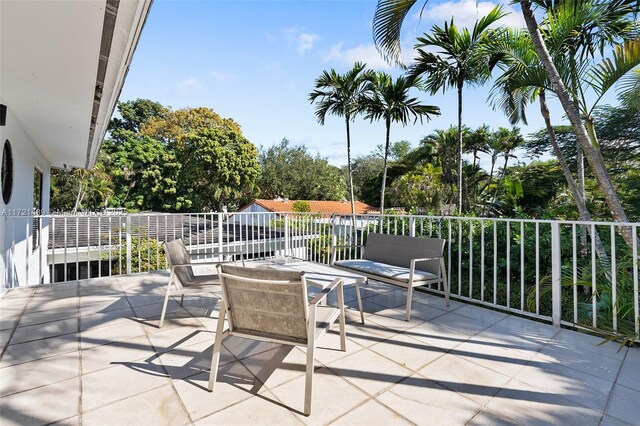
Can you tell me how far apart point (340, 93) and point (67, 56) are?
866 cm

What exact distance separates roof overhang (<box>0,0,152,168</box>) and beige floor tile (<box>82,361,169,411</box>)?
7.66 feet

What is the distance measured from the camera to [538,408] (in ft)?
5.84

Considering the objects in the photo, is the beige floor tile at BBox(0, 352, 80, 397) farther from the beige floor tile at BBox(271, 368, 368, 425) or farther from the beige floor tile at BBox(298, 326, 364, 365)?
the beige floor tile at BBox(298, 326, 364, 365)

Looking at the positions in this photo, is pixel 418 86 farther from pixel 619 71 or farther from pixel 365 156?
pixel 365 156

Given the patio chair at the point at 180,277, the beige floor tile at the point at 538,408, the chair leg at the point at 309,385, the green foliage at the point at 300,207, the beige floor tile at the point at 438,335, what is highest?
the green foliage at the point at 300,207

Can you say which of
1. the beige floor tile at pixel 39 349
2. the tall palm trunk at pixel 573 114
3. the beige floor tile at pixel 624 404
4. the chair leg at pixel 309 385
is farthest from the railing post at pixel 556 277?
the beige floor tile at pixel 39 349

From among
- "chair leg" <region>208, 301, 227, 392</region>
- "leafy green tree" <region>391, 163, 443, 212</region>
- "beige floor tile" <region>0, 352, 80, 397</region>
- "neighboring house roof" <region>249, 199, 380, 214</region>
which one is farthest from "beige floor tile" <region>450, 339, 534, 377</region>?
"neighboring house roof" <region>249, 199, 380, 214</region>

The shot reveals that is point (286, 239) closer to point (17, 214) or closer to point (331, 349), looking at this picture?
point (331, 349)

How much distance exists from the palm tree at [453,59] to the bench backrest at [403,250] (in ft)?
16.8

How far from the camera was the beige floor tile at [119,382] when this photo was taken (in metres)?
1.84

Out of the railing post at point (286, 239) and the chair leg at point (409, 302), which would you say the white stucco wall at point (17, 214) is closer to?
the railing post at point (286, 239)

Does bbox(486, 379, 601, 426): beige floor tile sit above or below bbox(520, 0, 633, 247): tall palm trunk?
below

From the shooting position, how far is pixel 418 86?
386 inches

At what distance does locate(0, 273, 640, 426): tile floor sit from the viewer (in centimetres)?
172
